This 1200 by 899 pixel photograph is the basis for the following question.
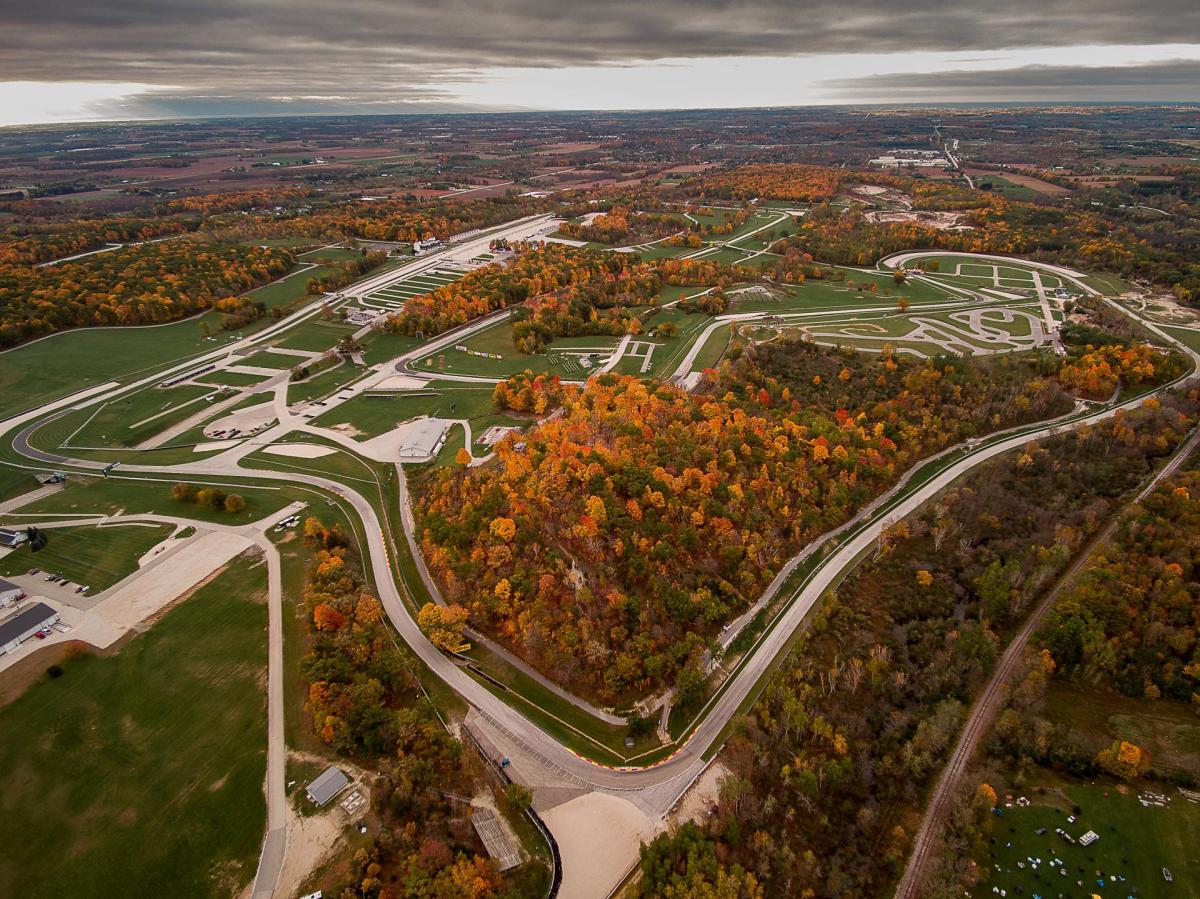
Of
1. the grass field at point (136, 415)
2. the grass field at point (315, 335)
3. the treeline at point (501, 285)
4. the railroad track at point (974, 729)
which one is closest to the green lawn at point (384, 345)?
the treeline at point (501, 285)

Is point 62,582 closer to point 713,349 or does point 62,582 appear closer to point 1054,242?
point 713,349

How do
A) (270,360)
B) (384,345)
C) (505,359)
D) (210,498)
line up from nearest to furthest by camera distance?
(210,498) < (505,359) < (270,360) < (384,345)

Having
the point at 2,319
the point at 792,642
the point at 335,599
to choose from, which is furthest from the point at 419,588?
the point at 2,319

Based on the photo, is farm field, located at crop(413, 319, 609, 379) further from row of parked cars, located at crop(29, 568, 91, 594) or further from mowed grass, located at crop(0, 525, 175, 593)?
row of parked cars, located at crop(29, 568, 91, 594)

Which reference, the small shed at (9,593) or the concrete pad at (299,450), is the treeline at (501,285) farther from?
the small shed at (9,593)

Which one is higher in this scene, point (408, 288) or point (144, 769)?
point (408, 288)

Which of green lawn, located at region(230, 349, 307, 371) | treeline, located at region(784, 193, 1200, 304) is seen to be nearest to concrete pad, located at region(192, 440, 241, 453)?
green lawn, located at region(230, 349, 307, 371)

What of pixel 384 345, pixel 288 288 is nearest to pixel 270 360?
pixel 384 345
